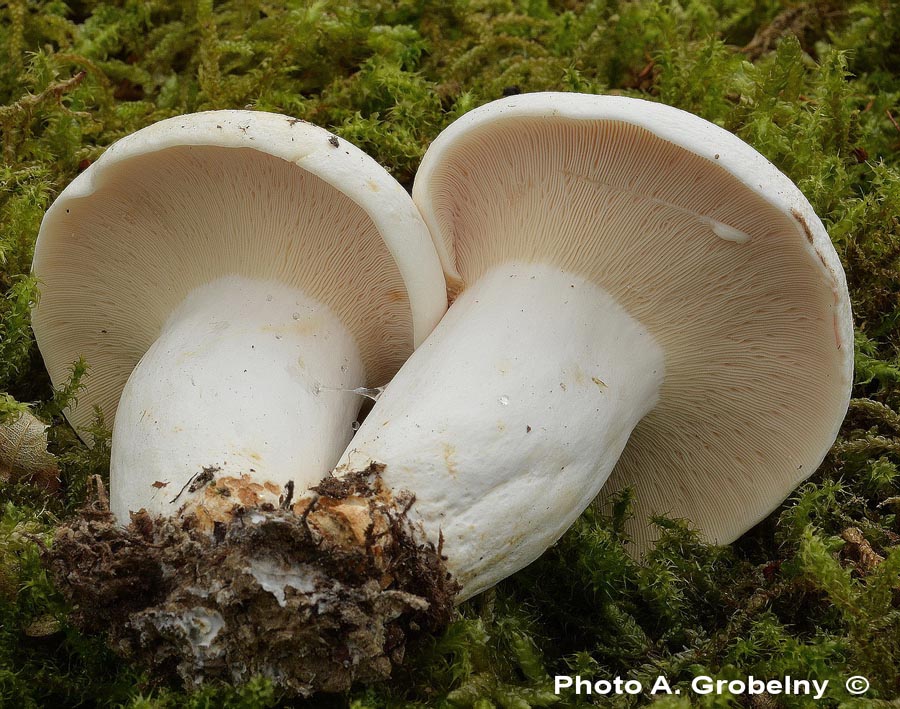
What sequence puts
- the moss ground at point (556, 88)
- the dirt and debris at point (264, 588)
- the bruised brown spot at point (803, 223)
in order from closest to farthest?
the dirt and debris at point (264, 588), the bruised brown spot at point (803, 223), the moss ground at point (556, 88)

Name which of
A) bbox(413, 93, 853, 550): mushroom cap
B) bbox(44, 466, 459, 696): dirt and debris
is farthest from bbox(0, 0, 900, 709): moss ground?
bbox(413, 93, 853, 550): mushroom cap

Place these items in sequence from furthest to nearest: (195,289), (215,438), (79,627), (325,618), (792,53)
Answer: (792,53), (195,289), (215,438), (79,627), (325,618)

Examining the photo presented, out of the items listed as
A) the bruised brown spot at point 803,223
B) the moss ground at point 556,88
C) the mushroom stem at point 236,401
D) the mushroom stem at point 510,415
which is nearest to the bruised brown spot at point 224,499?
the mushroom stem at point 236,401

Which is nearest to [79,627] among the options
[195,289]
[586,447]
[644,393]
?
[195,289]

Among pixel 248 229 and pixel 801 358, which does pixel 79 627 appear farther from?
pixel 801 358

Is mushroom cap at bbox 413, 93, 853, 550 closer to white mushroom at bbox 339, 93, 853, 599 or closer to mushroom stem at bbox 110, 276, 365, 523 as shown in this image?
white mushroom at bbox 339, 93, 853, 599

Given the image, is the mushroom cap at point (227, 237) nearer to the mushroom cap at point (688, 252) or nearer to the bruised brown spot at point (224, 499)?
the mushroom cap at point (688, 252)

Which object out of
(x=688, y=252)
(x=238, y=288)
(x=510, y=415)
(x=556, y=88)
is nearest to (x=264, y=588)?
(x=510, y=415)
